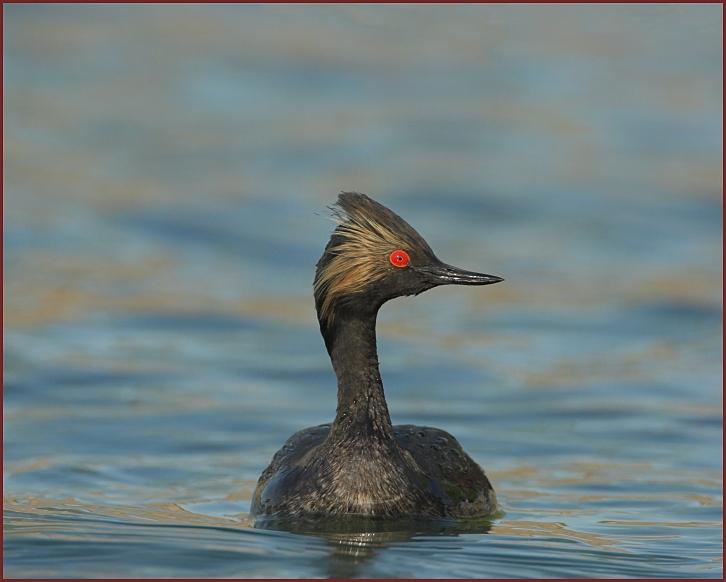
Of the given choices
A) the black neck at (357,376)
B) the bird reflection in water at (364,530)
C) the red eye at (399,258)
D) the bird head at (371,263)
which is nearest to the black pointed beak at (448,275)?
the bird head at (371,263)

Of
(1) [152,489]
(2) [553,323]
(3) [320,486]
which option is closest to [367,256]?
(3) [320,486]

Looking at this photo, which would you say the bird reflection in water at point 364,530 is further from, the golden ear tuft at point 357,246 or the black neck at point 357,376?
the golden ear tuft at point 357,246

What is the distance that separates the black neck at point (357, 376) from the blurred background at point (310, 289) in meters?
1.03

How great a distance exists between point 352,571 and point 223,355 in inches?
362

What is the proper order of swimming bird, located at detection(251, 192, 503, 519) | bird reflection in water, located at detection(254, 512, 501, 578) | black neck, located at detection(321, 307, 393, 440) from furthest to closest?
black neck, located at detection(321, 307, 393, 440), swimming bird, located at detection(251, 192, 503, 519), bird reflection in water, located at detection(254, 512, 501, 578)

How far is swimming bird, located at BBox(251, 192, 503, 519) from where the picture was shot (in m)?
12.0

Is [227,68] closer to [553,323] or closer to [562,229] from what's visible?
[562,229]

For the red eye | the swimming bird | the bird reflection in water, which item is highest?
the red eye

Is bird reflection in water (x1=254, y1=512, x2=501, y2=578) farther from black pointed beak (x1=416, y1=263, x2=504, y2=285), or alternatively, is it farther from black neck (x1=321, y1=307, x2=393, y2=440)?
black pointed beak (x1=416, y1=263, x2=504, y2=285)

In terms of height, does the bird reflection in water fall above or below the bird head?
below

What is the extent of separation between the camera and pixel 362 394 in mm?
12477

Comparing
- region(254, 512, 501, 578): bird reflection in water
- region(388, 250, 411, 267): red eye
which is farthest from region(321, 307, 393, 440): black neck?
region(254, 512, 501, 578): bird reflection in water

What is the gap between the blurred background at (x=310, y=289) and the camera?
12742mm

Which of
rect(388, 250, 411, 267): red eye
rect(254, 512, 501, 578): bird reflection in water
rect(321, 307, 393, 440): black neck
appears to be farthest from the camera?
rect(321, 307, 393, 440): black neck
